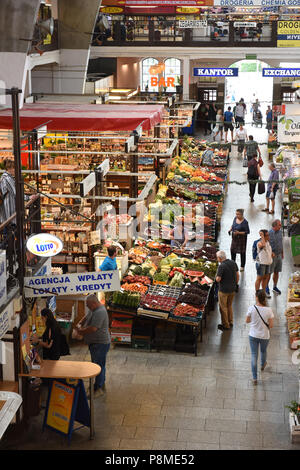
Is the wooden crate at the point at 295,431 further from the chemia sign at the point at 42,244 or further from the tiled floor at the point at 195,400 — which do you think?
the chemia sign at the point at 42,244

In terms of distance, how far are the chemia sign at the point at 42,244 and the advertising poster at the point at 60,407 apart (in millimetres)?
1488

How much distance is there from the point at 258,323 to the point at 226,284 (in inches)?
69.1

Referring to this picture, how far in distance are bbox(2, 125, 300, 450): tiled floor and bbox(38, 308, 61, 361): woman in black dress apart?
79 centimetres

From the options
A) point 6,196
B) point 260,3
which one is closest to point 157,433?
point 6,196

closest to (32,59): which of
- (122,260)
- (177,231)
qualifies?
(177,231)

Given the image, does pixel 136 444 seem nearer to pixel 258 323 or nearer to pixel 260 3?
pixel 258 323

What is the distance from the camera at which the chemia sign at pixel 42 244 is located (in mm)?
8070

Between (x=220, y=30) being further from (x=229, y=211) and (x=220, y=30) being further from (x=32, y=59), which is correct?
(x=229, y=211)

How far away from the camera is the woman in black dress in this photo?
8.85m

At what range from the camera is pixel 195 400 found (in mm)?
8992

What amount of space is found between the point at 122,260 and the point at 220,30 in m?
21.0

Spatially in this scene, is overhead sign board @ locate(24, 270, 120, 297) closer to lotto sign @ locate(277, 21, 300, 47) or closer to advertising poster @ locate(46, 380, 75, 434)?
advertising poster @ locate(46, 380, 75, 434)

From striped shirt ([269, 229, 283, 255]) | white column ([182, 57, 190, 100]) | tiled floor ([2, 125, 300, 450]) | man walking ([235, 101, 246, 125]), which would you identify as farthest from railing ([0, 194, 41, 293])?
man walking ([235, 101, 246, 125])
